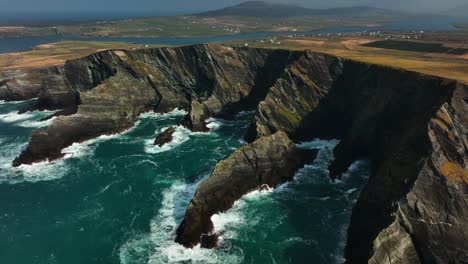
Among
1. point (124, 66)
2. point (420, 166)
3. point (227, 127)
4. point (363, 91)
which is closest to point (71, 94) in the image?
point (124, 66)

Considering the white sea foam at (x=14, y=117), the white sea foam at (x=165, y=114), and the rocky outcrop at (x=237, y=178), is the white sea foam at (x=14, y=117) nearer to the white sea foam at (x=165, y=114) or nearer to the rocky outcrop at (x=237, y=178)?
the white sea foam at (x=165, y=114)

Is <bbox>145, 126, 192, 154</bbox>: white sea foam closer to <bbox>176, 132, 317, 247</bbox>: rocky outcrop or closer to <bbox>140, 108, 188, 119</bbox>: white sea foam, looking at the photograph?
<bbox>140, 108, 188, 119</bbox>: white sea foam

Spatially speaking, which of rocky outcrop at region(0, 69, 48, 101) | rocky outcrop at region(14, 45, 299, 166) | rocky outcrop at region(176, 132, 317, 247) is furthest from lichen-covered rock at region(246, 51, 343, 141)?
rocky outcrop at region(0, 69, 48, 101)

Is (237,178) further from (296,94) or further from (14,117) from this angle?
(14,117)

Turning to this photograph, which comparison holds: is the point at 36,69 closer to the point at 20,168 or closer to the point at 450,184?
the point at 20,168

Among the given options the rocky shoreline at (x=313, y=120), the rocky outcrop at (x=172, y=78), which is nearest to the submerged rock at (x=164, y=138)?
the rocky shoreline at (x=313, y=120)
